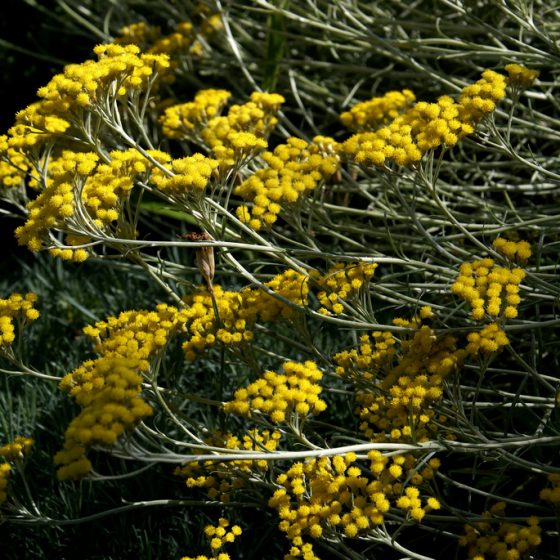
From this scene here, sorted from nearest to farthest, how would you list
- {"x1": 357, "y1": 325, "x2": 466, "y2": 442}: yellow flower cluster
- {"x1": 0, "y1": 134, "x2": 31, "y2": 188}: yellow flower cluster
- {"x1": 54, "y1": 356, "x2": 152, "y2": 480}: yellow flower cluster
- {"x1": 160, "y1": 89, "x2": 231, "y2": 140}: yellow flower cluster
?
{"x1": 54, "y1": 356, "x2": 152, "y2": 480}: yellow flower cluster < {"x1": 357, "y1": 325, "x2": 466, "y2": 442}: yellow flower cluster < {"x1": 0, "y1": 134, "x2": 31, "y2": 188}: yellow flower cluster < {"x1": 160, "y1": 89, "x2": 231, "y2": 140}: yellow flower cluster

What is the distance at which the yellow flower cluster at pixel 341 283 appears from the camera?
5.88ft

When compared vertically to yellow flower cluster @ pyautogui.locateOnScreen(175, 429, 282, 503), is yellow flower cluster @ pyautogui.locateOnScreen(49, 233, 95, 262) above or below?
above

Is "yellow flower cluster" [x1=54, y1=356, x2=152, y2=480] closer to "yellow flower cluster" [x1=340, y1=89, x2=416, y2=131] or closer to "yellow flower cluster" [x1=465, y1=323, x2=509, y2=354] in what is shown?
"yellow flower cluster" [x1=465, y1=323, x2=509, y2=354]

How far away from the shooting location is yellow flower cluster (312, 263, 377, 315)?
1.79 m

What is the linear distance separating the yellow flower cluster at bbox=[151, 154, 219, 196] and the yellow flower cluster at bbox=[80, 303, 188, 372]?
28 centimetres

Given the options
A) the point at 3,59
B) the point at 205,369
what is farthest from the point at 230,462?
the point at 3,59

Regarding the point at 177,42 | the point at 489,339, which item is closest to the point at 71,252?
the point at 489,339

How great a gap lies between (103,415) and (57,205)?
494 mm

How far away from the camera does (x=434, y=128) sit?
5.63ft

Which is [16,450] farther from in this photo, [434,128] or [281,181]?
[434,128]

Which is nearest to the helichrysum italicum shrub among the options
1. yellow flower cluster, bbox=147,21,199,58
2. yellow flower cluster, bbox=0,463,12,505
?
yellow flower cluster, bbox=0,463,12,505

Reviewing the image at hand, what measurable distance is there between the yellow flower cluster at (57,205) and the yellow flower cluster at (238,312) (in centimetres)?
30

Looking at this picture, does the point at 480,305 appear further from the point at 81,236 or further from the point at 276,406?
the point at 81,236

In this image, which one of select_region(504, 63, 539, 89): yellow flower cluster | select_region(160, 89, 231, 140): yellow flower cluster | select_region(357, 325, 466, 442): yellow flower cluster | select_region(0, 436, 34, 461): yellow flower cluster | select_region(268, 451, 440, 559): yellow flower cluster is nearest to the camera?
select_region(268, 451, 440, 559): yellow flower cluster
